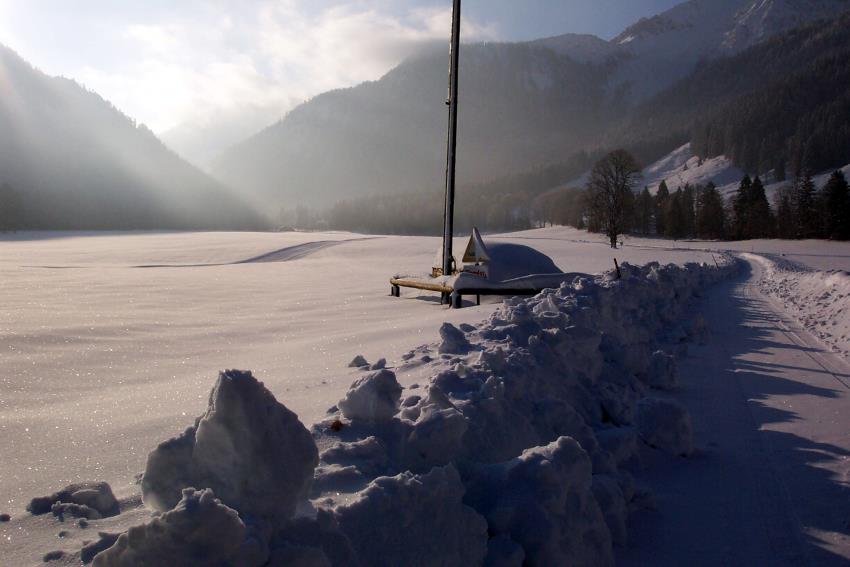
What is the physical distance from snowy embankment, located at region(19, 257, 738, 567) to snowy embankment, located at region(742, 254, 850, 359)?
5876mm

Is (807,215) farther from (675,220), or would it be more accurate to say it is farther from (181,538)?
(181,538)

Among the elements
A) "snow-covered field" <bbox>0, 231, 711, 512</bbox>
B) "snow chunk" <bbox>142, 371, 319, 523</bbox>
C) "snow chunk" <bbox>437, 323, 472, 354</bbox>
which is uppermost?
"snow chunk" <bbox>142, 371, 319, 523</bbox>

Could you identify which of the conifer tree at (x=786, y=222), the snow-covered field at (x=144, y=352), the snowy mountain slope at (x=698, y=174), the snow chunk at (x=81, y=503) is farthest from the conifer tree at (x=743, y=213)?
the snow chunk at (x=81, y=503)

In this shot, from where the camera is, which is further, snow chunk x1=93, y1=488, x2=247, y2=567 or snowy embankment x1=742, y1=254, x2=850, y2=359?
snowy embankment x1=742, y1=254, x2=850, y2=359

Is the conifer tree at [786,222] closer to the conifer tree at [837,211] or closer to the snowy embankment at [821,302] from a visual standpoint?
the conifer tree at [837,211]

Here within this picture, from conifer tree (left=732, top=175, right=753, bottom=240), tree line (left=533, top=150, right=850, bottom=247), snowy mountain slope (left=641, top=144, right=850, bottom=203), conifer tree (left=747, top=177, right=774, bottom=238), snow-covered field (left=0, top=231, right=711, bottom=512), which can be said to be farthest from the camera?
snowy mountain slope (left=641, top=144, right=850, bottom=203)

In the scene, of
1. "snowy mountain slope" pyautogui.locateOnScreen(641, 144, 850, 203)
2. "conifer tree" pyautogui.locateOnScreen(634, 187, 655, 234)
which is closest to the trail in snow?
"conifer tree" pyautogui.locateOnScreen(634, 187, 655, 234)

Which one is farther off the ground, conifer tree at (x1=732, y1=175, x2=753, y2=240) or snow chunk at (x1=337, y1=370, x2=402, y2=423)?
conifer tree at (x1=732, y1=175, x2=753, y2=240)

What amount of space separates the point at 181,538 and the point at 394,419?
4.26 ft

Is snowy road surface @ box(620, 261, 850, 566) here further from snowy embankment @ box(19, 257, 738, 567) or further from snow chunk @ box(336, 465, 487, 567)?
snow chunk @ box(336, 465, 487, 567)

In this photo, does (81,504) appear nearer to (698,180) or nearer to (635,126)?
(698,180)

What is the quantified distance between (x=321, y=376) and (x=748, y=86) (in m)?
174

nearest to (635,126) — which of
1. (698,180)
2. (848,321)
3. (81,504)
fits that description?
(698,180)

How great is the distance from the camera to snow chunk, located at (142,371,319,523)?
1543 mm
